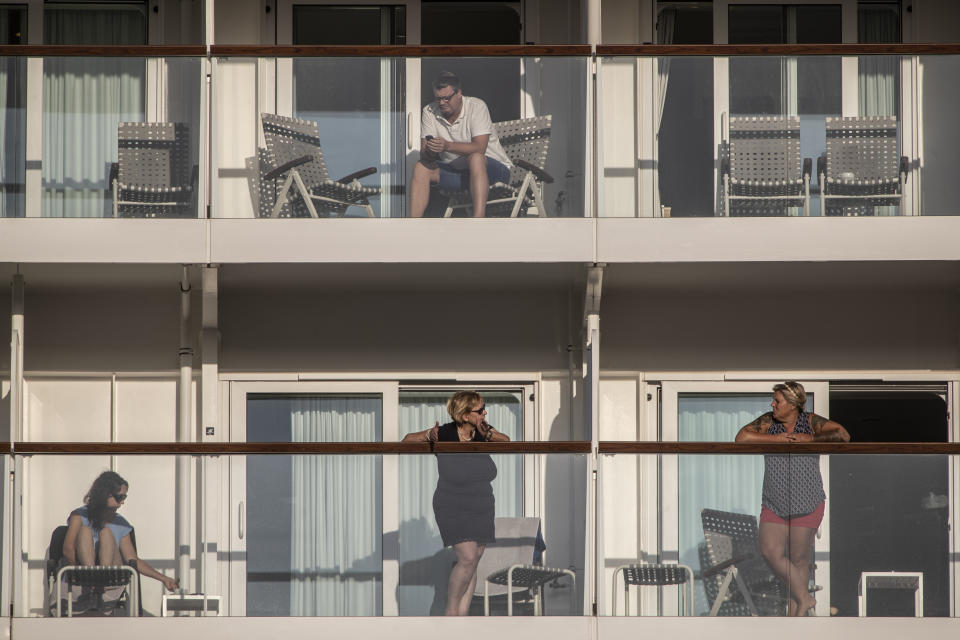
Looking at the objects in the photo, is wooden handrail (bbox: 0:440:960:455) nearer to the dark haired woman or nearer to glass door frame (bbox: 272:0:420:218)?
the dark haired woman

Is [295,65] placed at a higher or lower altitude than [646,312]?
higher

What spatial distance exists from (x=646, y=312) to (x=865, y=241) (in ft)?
7.64

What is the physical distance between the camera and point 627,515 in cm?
1068

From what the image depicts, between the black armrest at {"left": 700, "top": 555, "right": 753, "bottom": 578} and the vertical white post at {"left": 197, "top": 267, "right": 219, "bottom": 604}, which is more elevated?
the vertical white post at {"left": 197, "top": 267, "right": 219, "bottom": 604}

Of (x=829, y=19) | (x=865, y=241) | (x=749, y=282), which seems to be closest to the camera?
(x=865, y=241)

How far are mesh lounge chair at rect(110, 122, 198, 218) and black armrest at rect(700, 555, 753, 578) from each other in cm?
509

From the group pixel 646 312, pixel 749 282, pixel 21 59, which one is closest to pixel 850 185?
pixel 749 282

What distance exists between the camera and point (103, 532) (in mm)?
10633

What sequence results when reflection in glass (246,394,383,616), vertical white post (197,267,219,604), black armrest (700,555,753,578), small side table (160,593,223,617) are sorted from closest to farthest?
black armrest (700,555,753,578)
reflection in glass (246,394,383,616)
small side table (160,593,223,617)
vertical white post (197,267,219,604)

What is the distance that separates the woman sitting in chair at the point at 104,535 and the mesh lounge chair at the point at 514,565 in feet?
7.72

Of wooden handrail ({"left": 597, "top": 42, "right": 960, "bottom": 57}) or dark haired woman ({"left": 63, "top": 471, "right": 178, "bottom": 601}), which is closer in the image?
dark haired woman ({"left": 63, "top": 471, "right": 178, "bottom": 601})

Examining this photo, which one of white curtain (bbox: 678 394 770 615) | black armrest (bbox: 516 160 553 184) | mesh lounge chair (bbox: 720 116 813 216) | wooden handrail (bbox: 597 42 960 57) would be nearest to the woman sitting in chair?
white curtain (bbox: 678 394 770 615)

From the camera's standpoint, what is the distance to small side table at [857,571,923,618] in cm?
1052

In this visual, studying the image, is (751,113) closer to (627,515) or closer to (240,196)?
(627,515)
